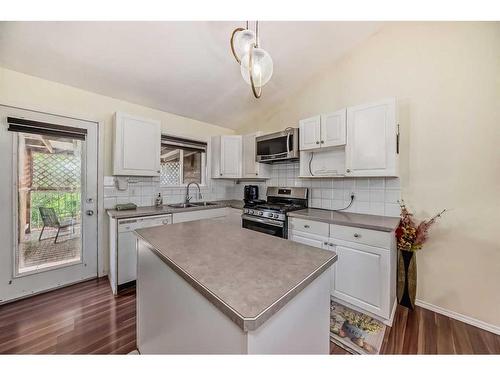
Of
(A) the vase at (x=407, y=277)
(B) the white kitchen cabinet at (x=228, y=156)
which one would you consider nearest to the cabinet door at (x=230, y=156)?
(B) the white kitchen cabinet at (x=228, y=156)

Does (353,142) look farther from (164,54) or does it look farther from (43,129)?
(43,129)

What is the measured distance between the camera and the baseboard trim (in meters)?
1.74

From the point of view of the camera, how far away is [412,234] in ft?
6.40

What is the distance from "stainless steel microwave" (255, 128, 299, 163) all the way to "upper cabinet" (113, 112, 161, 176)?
1.44 metres

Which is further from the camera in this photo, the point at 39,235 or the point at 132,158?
the point at 132,158

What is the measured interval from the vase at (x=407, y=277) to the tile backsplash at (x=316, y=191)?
452mm

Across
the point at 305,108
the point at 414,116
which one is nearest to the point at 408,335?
the point at 414,116

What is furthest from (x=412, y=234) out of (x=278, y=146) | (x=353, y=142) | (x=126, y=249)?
(x=126, y=249)

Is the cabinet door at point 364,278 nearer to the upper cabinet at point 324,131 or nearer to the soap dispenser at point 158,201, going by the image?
the upper cabinet at point 324,131
